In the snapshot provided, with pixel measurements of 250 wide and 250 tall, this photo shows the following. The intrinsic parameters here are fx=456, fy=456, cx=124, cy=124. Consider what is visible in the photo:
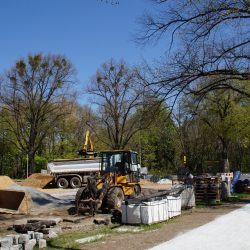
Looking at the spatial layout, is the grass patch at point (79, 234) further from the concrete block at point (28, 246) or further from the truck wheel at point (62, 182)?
the truck wheel at point (62, 182)

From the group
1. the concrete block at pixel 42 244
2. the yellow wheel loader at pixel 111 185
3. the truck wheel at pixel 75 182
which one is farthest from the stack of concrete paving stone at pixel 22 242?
the truck wheel at pixel 75 182

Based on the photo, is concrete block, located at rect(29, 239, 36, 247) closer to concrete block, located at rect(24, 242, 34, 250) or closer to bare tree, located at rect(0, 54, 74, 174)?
concrete block, located at rect(24, 242, 34, 250)

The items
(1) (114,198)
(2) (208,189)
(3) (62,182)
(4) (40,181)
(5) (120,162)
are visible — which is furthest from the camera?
(4) (40,181)

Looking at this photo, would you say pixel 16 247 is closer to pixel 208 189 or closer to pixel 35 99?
pixel 208 189

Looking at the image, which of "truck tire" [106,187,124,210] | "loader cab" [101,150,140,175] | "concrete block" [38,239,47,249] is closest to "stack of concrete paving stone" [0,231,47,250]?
"concrete block" [38,239,47,249]

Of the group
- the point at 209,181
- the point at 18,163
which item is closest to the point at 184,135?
the point at 18,163

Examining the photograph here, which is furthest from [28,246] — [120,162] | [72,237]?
[120,162]

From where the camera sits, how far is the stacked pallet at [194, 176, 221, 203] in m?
23.3

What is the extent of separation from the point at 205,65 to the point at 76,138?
5204 cm

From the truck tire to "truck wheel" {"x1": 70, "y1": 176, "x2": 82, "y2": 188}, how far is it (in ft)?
65.1

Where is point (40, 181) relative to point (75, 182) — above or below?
above

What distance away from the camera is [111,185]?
1880 cm

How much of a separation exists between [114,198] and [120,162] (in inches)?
95.3

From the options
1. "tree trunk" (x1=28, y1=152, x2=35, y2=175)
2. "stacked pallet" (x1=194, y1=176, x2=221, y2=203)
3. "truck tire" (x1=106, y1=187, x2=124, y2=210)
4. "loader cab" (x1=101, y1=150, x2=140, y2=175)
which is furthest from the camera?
"tree trunk" (x1=28, y1=152, x2=35, y2=175)
